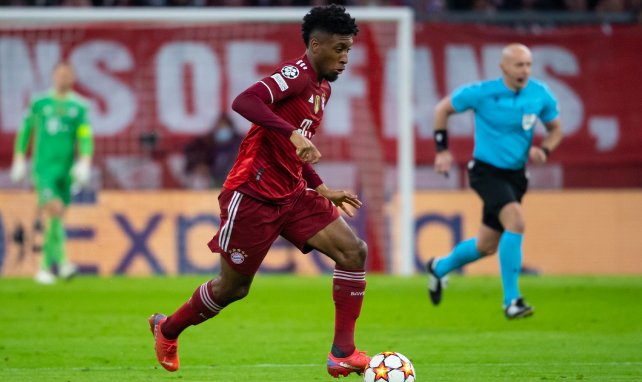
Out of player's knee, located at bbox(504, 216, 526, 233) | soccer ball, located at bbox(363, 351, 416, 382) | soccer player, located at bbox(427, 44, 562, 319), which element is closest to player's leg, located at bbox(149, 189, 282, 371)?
soccer ball, located at bbox(363, 351, 416, 382)

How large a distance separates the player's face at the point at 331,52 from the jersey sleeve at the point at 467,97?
3.93 m

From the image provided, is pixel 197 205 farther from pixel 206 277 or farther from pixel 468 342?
pixel 468 342

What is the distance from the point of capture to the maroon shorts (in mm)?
7457

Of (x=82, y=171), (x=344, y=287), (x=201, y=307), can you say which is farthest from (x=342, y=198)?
(x=82, y=171)

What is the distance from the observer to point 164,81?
58.9 feet

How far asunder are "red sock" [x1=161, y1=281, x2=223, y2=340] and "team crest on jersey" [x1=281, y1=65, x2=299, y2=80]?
1307 millimetres

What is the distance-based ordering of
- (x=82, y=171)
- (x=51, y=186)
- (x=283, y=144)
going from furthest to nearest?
1. (x=51, y=186)
2. (x=82, y=171)
3. (x=283, y=144)

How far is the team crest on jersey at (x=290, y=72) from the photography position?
730cm

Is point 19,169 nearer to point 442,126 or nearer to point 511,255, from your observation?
point 442,126

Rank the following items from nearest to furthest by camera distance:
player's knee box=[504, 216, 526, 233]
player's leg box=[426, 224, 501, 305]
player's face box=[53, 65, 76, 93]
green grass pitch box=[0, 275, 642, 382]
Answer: green grass pitch box=[0, 275, 642, 382] → player's knee box=[504, 216, 526, 233] → player's leg box=[426, 224, 501, 305] → player's face box=[53, 65, 76, 93]

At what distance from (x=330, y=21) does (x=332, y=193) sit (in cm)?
99

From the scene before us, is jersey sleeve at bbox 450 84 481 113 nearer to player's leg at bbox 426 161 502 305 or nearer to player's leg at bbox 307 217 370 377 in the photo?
player's leg at bbox 426 161 502 305

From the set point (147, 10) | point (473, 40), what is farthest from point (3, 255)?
point (473, 40)

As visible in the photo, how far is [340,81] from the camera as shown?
57.7 ft
